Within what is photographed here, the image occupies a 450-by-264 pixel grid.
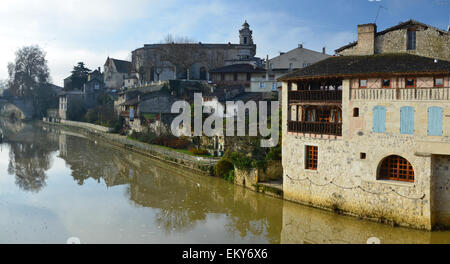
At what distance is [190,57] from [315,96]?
1563 inches

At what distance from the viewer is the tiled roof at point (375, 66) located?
47.6 feet

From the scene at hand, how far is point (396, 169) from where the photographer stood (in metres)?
15.5

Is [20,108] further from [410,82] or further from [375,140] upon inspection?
[410,82]

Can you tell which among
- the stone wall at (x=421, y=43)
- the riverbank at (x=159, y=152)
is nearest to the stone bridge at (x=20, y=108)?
the riverbank at (x=159, y=152)

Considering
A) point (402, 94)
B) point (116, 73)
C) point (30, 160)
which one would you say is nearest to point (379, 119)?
point (402, 94)

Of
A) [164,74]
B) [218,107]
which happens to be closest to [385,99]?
[218,107]

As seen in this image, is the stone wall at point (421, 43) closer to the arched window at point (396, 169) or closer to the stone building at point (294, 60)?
the arched window at point (396, 169)

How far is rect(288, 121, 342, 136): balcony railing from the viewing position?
16.9 metres

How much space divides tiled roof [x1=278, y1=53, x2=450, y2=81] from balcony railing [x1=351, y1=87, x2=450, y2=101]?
70cm

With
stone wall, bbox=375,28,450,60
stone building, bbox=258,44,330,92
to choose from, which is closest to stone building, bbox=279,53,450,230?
stone wall, bbox=375,28,450,60

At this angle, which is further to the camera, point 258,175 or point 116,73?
point 116,73
